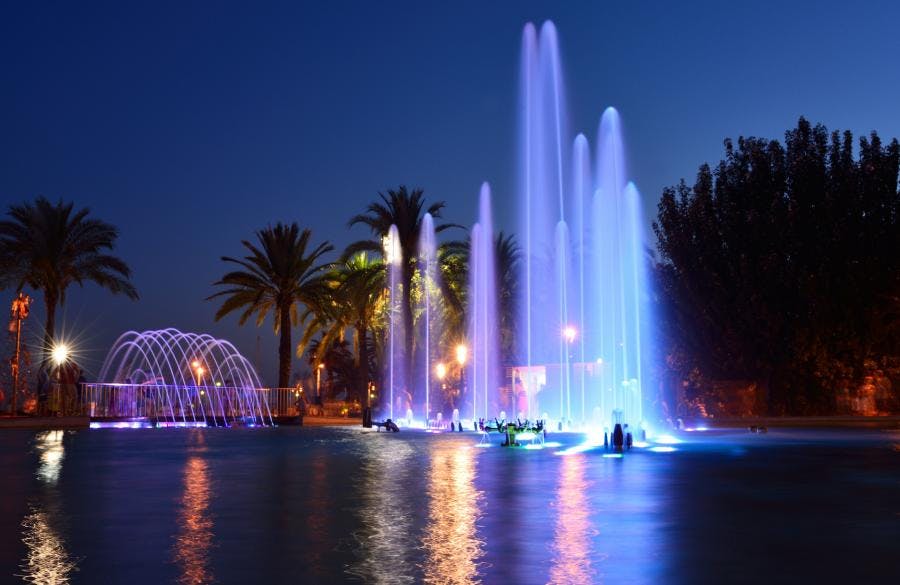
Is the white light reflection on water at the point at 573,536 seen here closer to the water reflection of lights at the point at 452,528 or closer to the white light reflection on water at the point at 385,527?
the water reflection of lights at the point at 452,528

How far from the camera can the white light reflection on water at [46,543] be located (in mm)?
6973

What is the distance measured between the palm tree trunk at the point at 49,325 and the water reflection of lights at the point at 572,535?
117 feet

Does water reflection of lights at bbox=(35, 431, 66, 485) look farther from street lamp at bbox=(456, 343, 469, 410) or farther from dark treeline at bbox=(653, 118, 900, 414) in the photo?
dark treeline at bbox=(653, 118, 900, 414)

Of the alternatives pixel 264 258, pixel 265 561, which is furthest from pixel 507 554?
pixel 264 258

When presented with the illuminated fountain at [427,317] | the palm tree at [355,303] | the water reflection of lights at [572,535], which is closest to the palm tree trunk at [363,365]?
the palm tree at [355,303]

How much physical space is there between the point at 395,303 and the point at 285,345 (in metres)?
6.00

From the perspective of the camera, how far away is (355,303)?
46.3 meters

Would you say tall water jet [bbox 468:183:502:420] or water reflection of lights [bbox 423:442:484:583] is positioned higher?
A: tall water jet [bbox 468:183:502:420]

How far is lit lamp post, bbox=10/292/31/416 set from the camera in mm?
42812

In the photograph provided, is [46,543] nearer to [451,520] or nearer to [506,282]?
[451,520]

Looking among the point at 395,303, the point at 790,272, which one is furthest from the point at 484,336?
the point at 790,272

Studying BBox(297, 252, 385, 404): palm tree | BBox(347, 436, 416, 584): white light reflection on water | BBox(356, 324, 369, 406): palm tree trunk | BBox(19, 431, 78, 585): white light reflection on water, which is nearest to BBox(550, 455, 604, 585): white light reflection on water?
BBox(347, 436, 416, 584): white light reflection on water

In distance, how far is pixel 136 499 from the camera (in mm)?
11789

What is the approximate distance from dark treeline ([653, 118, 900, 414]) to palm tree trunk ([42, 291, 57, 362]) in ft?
95.6
